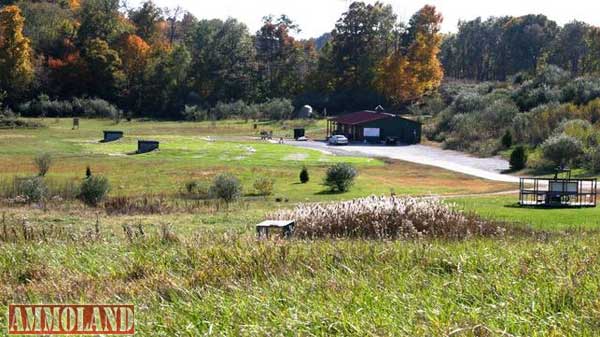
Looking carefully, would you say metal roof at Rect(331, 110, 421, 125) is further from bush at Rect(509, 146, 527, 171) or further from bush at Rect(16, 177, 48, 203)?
bush at Rect(16, 177, 48, 203)

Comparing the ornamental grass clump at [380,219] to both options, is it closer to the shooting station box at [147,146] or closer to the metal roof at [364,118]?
the shooting station box at [147,146]

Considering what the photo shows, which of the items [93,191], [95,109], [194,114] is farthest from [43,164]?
[194,114]

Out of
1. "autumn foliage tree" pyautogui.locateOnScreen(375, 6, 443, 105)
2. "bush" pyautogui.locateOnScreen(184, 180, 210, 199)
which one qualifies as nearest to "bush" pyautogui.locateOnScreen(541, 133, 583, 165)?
"bush" pyautogui.locateOnScreen(184, 180, 210, 199)

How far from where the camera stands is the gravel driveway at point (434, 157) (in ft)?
163

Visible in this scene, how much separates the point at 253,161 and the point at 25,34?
6598 centimetres

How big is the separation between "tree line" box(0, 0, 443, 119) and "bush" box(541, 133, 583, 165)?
164ft

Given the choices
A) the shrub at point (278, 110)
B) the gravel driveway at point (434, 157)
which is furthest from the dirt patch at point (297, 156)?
the shrub at point (278, 110)

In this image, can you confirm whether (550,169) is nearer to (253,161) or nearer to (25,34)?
(253,161)

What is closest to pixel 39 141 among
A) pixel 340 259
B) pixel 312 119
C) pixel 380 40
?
pixel 312 119

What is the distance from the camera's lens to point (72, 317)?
685 centimetres

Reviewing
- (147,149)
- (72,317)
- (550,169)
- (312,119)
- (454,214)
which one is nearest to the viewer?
(72,317)

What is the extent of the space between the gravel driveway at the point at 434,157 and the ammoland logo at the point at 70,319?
129 feet

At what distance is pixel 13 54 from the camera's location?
94.4 m

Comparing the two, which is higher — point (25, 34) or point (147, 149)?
point (25, 34)
